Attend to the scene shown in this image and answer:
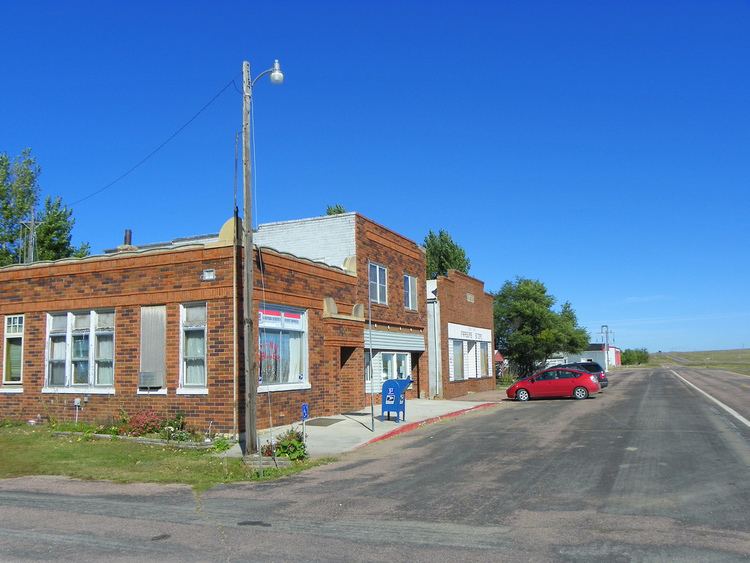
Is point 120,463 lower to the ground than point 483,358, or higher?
lower

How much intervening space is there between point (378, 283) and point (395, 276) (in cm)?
181

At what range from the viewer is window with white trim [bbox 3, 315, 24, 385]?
804 inches

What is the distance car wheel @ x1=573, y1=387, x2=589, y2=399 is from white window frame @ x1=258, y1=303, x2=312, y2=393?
48.8 feet

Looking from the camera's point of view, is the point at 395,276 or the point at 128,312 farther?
the point at 395,276

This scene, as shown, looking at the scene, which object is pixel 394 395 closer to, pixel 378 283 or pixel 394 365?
pixel 378 283

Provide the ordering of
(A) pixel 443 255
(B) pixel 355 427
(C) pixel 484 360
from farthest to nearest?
1. (A) pixel 443 255
2. (C) pixel 484 360
3. (B) pixel 355 427

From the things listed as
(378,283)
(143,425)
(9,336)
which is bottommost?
(143,425)

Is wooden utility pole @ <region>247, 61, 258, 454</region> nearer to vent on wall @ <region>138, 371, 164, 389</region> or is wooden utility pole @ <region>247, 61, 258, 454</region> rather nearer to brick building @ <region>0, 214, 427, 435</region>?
brick building @ <region>0, 214, 427, 435</region>

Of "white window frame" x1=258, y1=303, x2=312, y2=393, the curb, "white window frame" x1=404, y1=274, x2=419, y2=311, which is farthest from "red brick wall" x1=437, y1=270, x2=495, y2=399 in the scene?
"white window frame" x1=258, y1=303, x2=312, y2=393

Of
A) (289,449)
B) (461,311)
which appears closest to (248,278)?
(289,449)

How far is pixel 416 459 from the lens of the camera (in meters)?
14.0

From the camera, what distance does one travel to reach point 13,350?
20562 millimetres

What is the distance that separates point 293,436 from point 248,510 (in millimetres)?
4860

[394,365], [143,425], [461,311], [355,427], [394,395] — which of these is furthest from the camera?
[461,311]
